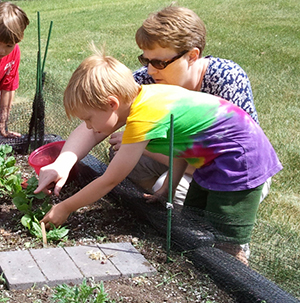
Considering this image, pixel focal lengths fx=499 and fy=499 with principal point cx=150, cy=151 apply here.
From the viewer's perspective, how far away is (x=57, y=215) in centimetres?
255

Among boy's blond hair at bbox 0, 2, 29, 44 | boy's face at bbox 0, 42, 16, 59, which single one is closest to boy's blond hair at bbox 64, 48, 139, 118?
boy's blond hair at bbox 0, 2, 29, 44

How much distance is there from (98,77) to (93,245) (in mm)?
849

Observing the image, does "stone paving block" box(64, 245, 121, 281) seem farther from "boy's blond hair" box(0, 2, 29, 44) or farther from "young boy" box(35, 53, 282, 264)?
"boy's blond hair" box(0, 2, 29, 44)

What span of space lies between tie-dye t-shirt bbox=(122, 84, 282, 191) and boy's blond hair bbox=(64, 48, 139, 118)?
0.08m

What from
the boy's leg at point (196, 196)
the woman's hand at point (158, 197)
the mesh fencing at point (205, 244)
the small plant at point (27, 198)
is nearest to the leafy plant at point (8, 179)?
the small plant at point (27, 198)

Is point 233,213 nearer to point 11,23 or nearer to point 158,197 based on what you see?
point 158,197

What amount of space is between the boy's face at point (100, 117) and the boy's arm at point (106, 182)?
137 mm

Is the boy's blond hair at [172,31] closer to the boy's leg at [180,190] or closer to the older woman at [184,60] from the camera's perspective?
the older woman at [184,60]

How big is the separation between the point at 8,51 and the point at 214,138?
2.10 meters

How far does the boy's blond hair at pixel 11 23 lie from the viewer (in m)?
3.51

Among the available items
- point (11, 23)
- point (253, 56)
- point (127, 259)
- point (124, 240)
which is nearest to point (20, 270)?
point (127, 259)

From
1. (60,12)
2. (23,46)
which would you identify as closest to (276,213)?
(23,46)

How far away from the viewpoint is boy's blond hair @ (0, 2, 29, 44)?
11.5 ft

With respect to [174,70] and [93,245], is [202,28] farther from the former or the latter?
[93,245]
